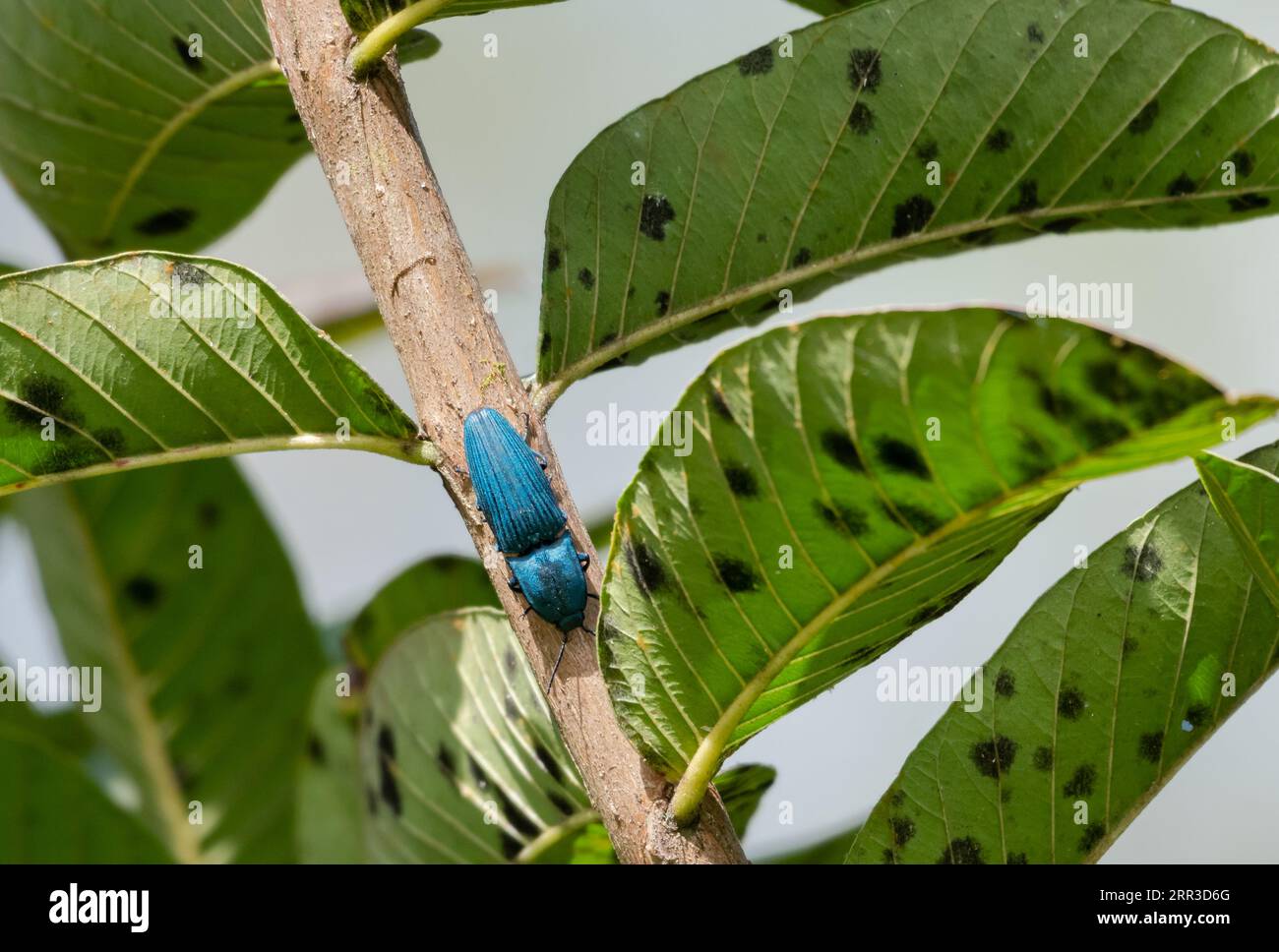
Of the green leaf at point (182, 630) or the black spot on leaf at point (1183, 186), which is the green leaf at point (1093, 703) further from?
the green leaf at point (182, 630)

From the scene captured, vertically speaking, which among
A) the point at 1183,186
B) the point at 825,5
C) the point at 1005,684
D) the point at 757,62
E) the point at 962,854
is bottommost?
the point at 962,854

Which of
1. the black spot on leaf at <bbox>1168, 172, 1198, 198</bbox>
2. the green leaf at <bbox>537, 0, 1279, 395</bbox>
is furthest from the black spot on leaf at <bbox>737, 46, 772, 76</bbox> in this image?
the black spot on leaf at <bbox>1168, 172, 1198, 198</bbox>

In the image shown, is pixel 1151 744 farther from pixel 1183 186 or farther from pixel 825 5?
pixel 825 5

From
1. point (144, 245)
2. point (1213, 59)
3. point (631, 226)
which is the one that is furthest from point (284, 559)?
point (1213, 59)

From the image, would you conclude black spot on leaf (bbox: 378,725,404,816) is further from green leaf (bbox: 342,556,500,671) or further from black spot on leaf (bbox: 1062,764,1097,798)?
black spot on leaf (bbox: 1062,764,1097,798)

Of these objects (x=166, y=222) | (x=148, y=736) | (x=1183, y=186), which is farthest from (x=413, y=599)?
(x=1183, y=186)

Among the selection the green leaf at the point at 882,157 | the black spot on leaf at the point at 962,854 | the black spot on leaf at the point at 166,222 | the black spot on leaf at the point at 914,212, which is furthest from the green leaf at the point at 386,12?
the black spot on leaf at the point at 962,854
